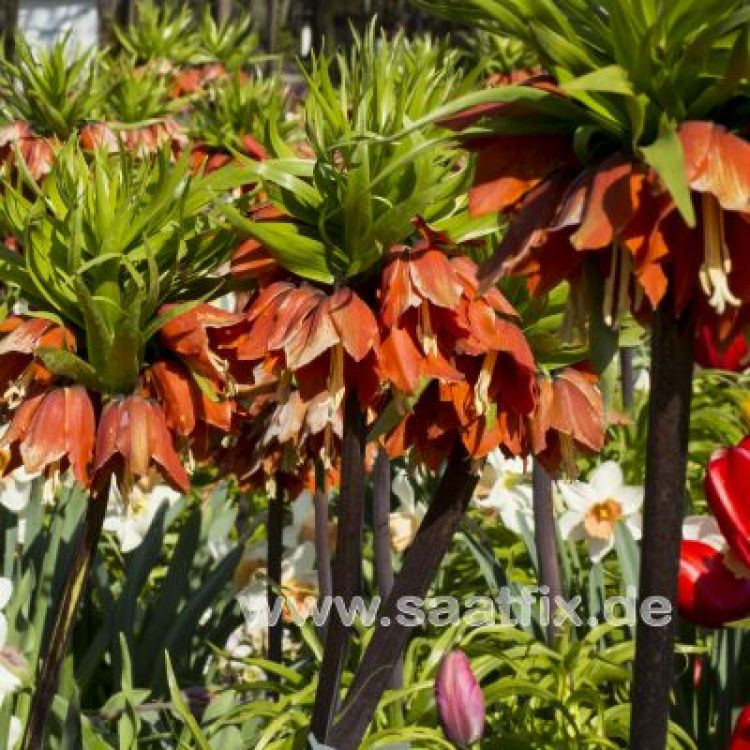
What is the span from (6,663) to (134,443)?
2.08ft

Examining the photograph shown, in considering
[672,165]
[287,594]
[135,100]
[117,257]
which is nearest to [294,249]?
[117,257]

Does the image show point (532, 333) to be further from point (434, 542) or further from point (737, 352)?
point (737, 352)

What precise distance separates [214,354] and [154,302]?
10cm

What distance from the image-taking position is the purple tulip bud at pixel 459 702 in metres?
1.42

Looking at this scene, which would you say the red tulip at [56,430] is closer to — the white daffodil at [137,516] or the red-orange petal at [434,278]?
the red-orange petal at [434,278]

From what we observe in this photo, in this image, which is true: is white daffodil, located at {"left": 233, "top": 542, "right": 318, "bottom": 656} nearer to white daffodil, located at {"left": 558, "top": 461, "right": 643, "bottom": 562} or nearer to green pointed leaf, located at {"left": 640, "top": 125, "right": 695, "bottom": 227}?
white daffodil, located at {"left": 558, "top": 461, "right": 643, "bottom": 562}

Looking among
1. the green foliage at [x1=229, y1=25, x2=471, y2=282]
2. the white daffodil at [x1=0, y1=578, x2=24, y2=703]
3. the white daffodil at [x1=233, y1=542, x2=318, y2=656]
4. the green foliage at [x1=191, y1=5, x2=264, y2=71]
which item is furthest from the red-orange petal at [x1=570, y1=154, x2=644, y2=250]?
the green foliage at [x1=191, y1=5, x2=264, y2=71]

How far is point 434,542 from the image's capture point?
1547mm

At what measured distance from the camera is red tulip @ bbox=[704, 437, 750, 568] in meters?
1.43

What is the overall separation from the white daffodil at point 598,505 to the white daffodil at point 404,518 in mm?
285

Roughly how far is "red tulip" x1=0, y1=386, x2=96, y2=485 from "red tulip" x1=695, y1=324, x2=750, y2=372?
0.58 meters

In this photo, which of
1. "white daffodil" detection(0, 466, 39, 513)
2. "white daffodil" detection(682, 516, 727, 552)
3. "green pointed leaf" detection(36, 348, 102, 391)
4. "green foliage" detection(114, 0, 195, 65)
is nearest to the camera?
"green pointed leaf" detection(36, 348, 102, 391)

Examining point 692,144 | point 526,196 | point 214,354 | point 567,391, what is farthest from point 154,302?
point 692,144

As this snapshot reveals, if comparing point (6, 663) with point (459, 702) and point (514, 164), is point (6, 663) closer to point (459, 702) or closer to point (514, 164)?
point (459, 702)
